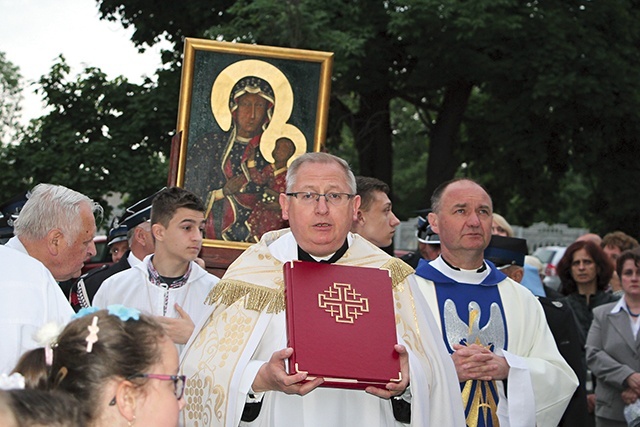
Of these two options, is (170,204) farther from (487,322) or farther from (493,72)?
(493,72)

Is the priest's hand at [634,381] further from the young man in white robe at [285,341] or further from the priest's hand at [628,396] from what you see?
the young man in white robe at [285,341]

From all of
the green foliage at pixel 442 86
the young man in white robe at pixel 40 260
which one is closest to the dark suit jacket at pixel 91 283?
the young man in white robe at pixel 40 260

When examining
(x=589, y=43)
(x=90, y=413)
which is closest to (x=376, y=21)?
(x=589, y=43)

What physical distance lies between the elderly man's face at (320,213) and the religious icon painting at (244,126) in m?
3.37

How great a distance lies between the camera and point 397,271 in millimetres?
4703

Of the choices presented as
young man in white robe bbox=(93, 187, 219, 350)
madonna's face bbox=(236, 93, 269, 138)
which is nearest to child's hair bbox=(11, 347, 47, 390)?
young man in white robe bbox=(93, 187, 219, 350)

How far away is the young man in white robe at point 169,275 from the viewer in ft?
19.0

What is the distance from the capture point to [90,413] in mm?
2857

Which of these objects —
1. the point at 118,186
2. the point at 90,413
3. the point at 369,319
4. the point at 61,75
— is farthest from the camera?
the point at 61,75

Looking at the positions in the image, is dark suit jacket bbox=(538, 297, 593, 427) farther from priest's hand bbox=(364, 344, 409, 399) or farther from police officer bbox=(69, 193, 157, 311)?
police officer bbox=(69, 193, 157, 311)

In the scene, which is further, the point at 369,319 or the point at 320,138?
the point at 320,138

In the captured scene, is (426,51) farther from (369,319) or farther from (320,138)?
(369,319)

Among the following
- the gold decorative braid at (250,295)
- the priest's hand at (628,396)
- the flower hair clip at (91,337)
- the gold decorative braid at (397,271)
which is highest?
the gold decorative braid at (397,271)

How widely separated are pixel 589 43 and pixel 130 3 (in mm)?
9408
